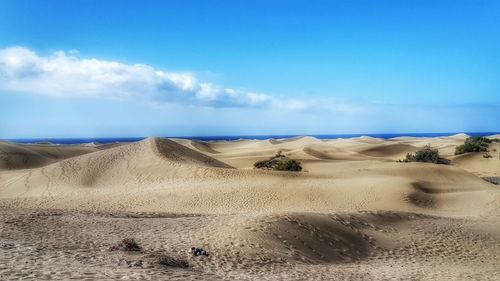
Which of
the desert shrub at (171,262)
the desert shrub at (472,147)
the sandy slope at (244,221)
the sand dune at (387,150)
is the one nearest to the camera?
the desert shrub at (171,262)

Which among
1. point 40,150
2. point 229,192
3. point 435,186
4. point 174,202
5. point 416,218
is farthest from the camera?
point 40,150

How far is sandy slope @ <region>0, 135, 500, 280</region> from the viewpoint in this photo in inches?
383

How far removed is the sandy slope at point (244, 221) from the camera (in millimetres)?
9727

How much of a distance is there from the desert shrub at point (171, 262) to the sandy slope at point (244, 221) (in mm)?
233

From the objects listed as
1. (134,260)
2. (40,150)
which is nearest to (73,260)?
(134,260)

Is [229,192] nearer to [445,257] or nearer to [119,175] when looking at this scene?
[119,175]

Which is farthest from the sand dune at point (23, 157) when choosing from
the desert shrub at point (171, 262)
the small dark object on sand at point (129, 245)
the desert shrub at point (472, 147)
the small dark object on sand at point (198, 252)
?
the desert shrub at point (472, 147)

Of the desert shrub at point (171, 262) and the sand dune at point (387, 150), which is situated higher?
the sand dune at point (387, 150)

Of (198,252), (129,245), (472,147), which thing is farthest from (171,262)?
(472,147)

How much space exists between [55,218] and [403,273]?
32.9 ft

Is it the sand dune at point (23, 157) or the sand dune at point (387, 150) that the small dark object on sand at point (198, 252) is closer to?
the sand dune at point (23, 157)

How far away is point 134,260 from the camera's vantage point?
9094 mm

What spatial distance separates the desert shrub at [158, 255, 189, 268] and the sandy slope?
233 mm

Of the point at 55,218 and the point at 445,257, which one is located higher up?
the point at 55,218
